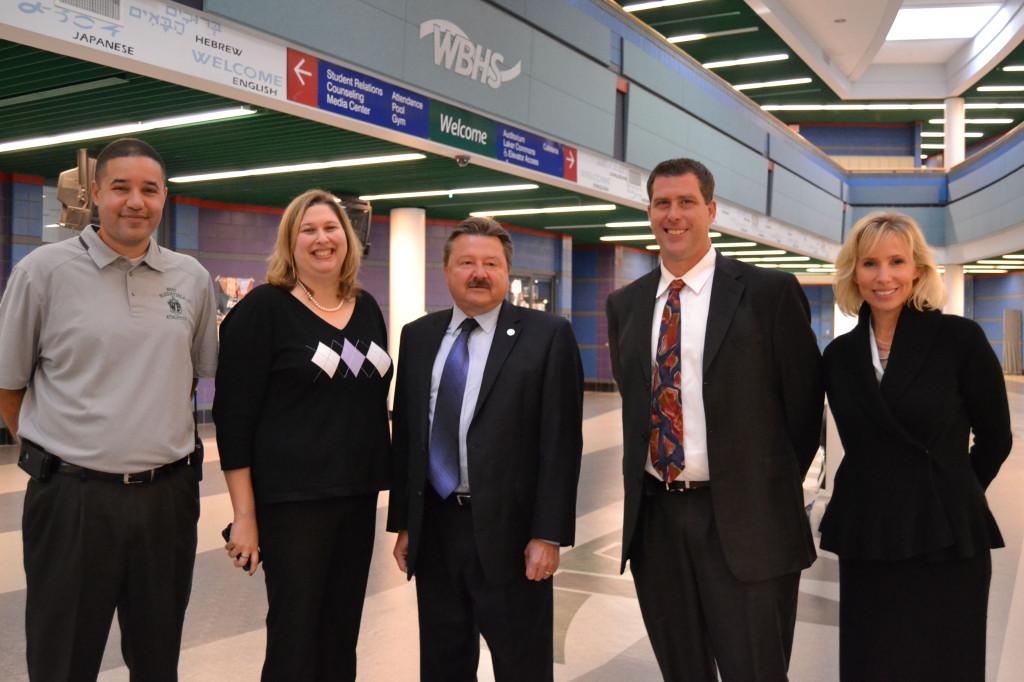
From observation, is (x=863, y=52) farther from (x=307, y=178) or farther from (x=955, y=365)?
(x=955, y=365)

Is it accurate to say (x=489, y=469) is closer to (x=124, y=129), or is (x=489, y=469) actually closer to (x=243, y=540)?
(x=243, y=540)

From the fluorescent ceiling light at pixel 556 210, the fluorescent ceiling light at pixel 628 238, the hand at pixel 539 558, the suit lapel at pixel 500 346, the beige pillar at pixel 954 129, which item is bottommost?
the hand at pixel 539 558

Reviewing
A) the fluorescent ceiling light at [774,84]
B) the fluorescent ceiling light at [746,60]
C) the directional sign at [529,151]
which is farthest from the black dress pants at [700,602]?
the fluorescent ceiling light at [774,84]

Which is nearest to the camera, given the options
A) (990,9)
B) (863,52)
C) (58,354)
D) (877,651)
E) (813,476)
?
(58,354)

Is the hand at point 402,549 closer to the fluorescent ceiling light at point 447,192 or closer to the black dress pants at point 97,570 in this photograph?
the black dress pants at point 97,570

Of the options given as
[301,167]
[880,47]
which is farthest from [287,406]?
[880,47]

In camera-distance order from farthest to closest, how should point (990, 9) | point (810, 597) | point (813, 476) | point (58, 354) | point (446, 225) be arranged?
point (990, 9) < point (446, 225) < point (813, 476) < point (810, 597) < point (58, 354)

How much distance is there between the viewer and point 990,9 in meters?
24.9

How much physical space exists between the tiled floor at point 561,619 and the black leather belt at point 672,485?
1.44m

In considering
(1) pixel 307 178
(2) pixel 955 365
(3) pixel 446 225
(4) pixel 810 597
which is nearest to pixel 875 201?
(3) pixel 446 225

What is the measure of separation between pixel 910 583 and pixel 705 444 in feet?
2.65

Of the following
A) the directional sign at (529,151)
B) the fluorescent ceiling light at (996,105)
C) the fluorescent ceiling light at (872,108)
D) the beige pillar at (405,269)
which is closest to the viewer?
the directional sign at (529,151)

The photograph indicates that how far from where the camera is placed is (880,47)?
79.3ft

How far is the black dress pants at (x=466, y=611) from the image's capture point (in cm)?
263
